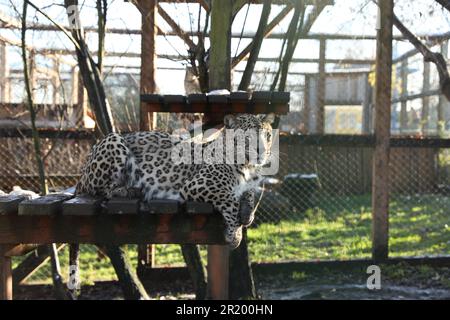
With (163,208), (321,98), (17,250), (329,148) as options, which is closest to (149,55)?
(17,250)

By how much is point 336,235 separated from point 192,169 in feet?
16.9

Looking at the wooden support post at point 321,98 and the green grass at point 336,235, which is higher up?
the wooden support post at point 321,98

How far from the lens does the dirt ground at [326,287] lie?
236 inches

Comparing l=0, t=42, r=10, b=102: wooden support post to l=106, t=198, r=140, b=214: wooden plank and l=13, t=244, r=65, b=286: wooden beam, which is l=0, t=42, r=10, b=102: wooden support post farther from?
l=106, t=198, r=140, b=214: wooden plank

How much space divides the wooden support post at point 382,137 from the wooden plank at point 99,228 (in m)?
3.94

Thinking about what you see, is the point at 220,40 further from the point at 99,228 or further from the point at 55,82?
the point at 55,82

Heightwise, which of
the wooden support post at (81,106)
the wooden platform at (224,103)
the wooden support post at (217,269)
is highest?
the wooden support post at (81,106)

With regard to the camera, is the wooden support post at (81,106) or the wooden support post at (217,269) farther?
the wooden support post at (81,106)

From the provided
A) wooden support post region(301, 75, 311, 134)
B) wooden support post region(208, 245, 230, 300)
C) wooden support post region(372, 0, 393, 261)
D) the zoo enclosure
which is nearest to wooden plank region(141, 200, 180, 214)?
wooden support post region(208, 245, 230, 300)

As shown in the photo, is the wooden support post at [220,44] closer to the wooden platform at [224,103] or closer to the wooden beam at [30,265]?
the wooden platform at [224,103]

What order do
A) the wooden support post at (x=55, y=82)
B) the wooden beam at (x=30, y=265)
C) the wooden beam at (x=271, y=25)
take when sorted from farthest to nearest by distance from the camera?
the wooden support post at (x=55, y=82) < the wooden beam at (x=30, y=265) < the wooden beam at (x=271, y=25)

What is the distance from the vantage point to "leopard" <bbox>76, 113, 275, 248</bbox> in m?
3.82

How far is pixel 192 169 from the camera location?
4188 mm

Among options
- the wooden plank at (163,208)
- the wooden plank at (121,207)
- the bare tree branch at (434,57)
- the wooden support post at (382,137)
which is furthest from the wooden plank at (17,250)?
the bare tree branch at (434,57)
